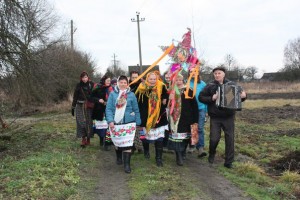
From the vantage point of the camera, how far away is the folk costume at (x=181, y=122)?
24.5ft

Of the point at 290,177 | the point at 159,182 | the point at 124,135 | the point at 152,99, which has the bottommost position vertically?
the point at 290,177

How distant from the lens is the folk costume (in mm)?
7480

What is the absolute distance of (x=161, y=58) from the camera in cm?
745

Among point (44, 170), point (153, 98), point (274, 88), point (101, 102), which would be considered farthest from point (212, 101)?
point (274, 88)

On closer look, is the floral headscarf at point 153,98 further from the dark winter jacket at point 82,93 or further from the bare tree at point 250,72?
the bare tree at point 250,72

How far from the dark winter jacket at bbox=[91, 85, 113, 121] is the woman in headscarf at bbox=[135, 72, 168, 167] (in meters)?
1.60

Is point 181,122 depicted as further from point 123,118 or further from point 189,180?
point 189,180

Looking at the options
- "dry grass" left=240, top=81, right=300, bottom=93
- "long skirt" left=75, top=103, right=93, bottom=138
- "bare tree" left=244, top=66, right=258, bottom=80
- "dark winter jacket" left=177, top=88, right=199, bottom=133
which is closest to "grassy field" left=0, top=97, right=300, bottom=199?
"long skirt" left=75, top=103, right=93, bottom=138

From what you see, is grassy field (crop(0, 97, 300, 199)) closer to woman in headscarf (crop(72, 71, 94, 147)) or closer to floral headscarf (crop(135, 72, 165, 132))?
woman in headscarf (crop(72, 71, 94, 147))

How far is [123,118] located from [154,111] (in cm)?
77

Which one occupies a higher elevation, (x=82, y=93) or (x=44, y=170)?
(x=82, y=93)

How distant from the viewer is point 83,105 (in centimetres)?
905

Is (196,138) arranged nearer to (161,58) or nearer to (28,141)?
(161,58)

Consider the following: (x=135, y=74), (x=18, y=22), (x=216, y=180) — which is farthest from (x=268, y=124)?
(x=18, y=22)
